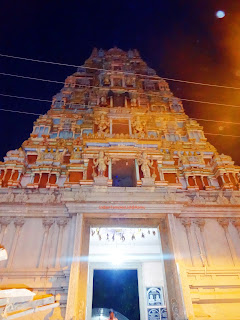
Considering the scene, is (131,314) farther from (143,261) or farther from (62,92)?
(62,92)

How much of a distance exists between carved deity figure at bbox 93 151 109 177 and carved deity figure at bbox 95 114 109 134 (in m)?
3.15

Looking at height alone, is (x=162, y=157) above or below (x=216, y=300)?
above

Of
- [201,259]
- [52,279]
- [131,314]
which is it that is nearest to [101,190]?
[52,279]

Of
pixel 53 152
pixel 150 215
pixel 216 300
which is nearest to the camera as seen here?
pixel 216 300

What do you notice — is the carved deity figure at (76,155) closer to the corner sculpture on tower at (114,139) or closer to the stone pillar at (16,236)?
the corner sculpture on tower at (114,139)

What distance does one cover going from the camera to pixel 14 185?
45.0ft

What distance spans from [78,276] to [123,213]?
3695 millimetres

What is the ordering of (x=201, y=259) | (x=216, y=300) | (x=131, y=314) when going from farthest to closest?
1. (x=131, y=314)
2. (x=201, y=259)
3. (x=216, y=300)

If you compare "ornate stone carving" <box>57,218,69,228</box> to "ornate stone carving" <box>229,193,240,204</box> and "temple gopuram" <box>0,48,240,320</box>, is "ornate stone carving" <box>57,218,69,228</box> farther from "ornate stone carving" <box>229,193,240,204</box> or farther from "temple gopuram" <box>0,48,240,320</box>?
"ornate stone carving" <box>229,193,240,204</box>

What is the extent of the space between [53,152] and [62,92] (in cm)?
855

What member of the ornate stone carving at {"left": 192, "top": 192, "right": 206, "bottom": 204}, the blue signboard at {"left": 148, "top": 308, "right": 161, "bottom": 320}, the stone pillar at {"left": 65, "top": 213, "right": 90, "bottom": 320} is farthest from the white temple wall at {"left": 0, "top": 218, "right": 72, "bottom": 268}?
the blue signboard at {"left": 148, "top": 308, "right": 161, "bottom": 320}

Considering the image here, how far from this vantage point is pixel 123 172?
1641cm

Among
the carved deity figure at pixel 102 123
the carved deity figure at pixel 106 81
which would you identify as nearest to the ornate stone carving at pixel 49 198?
the carved deity figure at pixel 102 123

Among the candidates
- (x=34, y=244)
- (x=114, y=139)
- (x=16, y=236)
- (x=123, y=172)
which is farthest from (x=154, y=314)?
(x=114, y=139)
